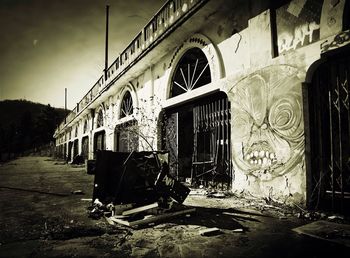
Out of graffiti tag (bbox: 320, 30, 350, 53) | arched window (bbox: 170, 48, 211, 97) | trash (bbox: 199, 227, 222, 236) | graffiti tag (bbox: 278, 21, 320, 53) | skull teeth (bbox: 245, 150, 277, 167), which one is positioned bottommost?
trash (bbox: 199, 227, 222, 236)

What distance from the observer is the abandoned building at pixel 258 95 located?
4070 millimetres

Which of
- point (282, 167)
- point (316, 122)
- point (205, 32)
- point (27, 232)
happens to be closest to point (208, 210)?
point (282, 167)

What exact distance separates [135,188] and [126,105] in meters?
9.41

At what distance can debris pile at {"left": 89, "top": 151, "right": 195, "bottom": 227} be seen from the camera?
386cm

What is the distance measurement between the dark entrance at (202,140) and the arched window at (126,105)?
4170 millimetres

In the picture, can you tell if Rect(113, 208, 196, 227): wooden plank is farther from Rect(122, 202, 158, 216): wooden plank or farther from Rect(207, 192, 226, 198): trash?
Rect(207, 192, 226, 198): trash

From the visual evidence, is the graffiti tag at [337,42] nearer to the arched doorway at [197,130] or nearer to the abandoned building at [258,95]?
the abandoned building at [258,95]

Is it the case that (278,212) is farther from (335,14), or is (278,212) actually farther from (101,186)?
(335,14)

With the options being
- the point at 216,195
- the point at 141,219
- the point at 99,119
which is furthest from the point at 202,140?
the point at 99,119

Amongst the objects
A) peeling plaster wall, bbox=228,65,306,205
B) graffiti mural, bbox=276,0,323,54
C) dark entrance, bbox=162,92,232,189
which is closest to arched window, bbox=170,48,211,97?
dark entrance, bbox=162,92,232,189

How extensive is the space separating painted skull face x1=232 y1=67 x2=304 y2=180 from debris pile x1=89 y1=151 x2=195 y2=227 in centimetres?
186

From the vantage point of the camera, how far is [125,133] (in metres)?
12.5

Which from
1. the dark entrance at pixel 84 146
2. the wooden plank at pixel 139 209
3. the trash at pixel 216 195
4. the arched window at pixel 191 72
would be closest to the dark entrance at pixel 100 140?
the dark entrance at pixel 84 146

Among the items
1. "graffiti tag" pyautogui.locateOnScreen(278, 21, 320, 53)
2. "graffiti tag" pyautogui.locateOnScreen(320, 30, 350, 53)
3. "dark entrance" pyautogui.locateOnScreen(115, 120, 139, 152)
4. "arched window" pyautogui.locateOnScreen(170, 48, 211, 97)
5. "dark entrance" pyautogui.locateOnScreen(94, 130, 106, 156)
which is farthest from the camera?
"dark entrance" pyautogui.locateOnScreen(94, 130, 106, 156)
